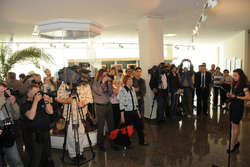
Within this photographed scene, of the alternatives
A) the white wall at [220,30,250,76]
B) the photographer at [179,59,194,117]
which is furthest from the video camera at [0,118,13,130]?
the white wall at [220,30,250,76]

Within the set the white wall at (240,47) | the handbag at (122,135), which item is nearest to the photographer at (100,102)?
the handbag at (122,135)

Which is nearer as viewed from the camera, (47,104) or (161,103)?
(47,104)

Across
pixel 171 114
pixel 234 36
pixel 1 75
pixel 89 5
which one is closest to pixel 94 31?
pixel 89 5

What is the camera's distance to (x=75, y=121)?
3547 mm

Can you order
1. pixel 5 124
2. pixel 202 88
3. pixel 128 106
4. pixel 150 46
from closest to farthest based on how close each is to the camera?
pixel 5 124, pixel 128 106, pixel 150 46, pixel 202 88

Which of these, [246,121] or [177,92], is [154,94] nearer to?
[177,92]

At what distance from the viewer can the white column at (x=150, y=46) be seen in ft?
21.2

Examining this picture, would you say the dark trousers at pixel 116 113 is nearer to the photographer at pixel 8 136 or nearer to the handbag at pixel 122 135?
the handbag at pixel 122 135

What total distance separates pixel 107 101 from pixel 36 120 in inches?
62.2

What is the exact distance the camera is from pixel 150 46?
647 centimetres

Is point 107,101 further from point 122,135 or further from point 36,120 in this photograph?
point 36,120

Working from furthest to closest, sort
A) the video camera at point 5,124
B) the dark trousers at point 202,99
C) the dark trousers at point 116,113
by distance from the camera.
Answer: the dark trousers at point 202,99 → the dark trousers at point 116,113 → the video camera at point 5,124

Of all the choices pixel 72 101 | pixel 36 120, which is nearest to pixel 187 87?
pixel 72 101

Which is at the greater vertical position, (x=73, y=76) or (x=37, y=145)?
(x=73, y=76)
